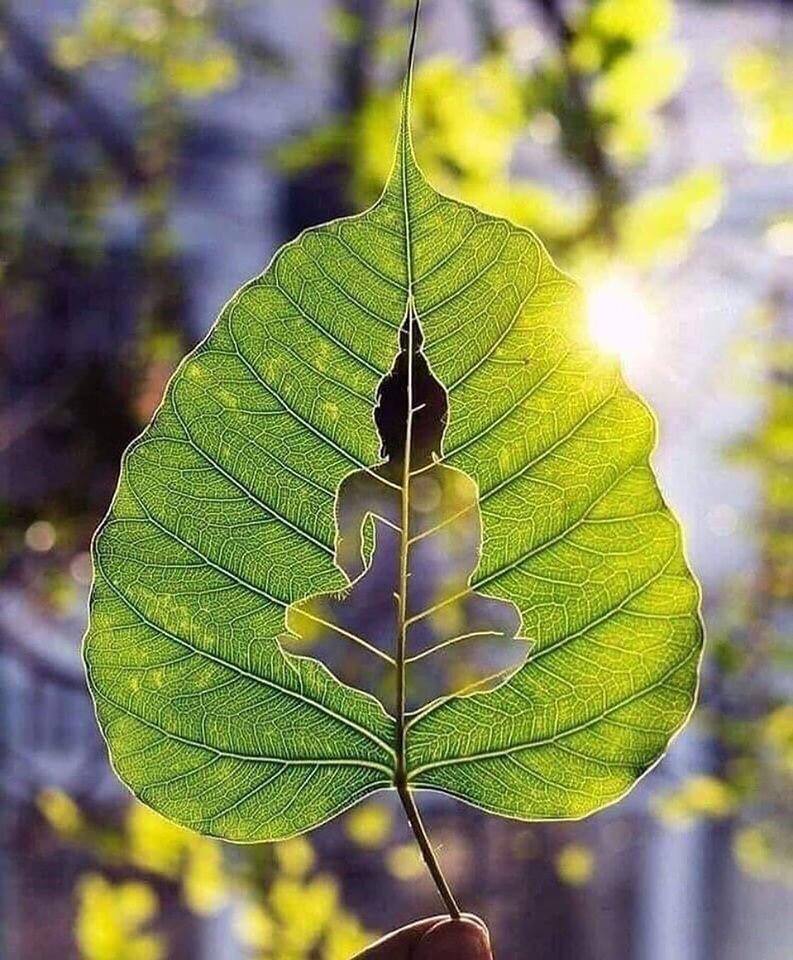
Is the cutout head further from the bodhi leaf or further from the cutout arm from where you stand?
the cutout arm

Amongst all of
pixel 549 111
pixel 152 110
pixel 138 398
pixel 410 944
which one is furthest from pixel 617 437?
pixel 152 110

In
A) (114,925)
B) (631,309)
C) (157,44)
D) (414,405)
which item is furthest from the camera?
(157,44)

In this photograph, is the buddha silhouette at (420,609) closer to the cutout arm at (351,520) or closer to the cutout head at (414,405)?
the cutout arm at (351,520)

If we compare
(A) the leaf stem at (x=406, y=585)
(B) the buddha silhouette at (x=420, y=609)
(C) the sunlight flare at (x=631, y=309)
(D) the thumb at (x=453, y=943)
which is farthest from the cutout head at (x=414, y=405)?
(C) the sunlight flare at (x=631, y=309)

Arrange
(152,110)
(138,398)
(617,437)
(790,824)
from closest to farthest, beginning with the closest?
(617,437), (138,398), (152,110), (790,824)

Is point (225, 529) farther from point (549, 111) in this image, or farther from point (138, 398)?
point (138, 398)

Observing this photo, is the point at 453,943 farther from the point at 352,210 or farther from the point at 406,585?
the point at 352,210

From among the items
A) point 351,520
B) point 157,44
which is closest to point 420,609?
point 351,520
